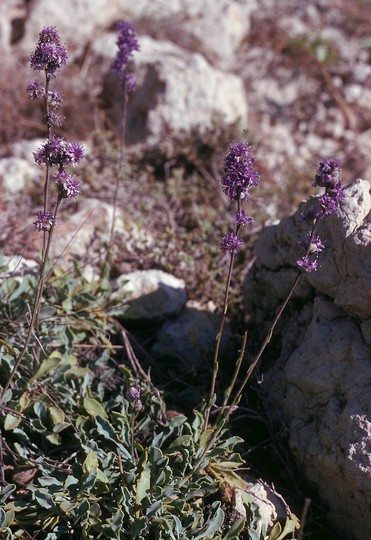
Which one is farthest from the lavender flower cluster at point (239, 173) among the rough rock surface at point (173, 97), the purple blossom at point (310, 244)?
the rough rock surface at point (173, 97)

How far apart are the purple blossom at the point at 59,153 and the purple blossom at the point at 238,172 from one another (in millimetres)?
658

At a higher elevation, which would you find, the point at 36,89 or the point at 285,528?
the point at 36,89

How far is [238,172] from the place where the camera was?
10.0 feet

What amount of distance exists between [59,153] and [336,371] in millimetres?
1902

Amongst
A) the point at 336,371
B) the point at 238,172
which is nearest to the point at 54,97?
the point at 238,172

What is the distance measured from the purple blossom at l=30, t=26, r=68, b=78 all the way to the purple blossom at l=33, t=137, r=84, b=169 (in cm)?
31

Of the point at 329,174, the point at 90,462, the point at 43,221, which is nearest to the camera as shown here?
the point at 329,174

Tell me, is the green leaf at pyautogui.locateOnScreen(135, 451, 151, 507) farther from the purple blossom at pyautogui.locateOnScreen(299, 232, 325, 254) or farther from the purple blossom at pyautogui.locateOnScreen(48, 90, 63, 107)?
the purple blossom at pyautogui.locateOnScreen(48, 90, 63, 107)

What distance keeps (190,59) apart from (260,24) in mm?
2210

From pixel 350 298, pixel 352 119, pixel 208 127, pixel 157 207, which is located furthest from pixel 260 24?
pixel 350 298

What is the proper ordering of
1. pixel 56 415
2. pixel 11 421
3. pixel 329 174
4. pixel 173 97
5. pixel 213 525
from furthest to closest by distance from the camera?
pixel 173 97 < pixel 56 415 < pixel 11 421 < pixel 213 525 < pixel 329 174

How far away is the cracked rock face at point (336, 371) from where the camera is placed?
142 inches

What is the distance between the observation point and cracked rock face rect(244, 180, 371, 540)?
3.60 metres

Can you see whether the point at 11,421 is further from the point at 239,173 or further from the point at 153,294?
the point at 239,173
